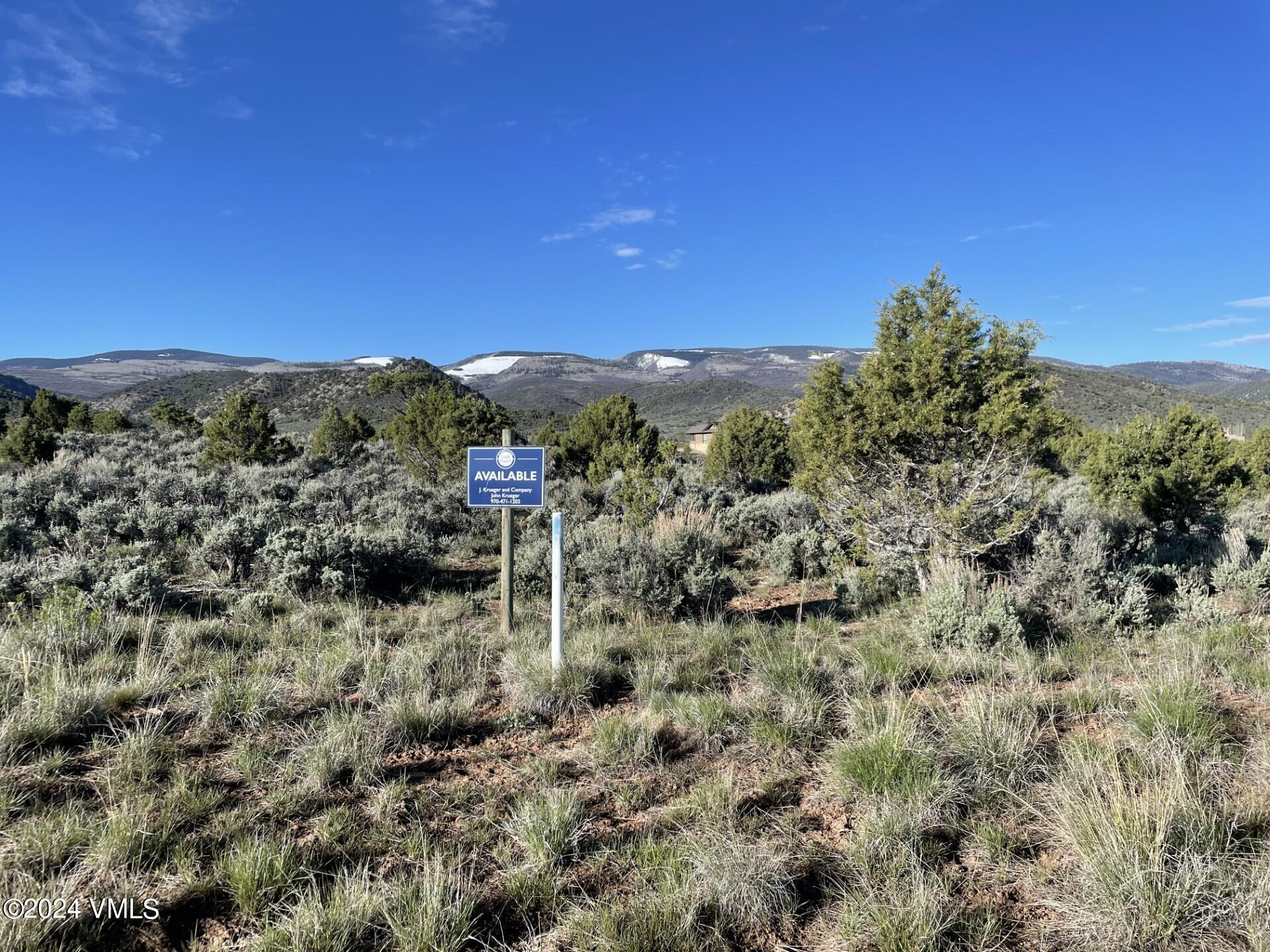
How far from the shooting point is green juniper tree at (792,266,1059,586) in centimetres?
598

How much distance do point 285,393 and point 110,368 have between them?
118 meters

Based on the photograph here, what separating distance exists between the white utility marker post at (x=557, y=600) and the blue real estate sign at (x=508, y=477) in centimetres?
45

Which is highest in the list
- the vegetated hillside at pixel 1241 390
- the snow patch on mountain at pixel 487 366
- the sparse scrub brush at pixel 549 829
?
the snow patch on mountain at pixel 487 366

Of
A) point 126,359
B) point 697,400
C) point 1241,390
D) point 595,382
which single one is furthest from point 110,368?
point 1241,390

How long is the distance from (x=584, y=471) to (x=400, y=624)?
10.2m

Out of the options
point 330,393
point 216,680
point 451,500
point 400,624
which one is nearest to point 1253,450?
point 451,500

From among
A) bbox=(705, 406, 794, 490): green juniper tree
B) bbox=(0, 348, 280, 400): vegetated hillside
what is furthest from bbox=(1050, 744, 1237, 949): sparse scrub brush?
bbox=(0, 348, 280, 400): vegetated hillside

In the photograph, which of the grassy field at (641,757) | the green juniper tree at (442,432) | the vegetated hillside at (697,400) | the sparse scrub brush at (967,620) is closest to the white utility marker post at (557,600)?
the grassy field at (641,757)

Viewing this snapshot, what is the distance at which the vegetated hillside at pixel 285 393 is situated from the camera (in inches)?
2047

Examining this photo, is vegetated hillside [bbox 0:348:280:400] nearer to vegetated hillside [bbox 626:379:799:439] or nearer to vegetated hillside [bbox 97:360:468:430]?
vegetated hillside [bbox 97:360:468:430]

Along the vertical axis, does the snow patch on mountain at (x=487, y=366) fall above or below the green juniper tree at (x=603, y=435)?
above

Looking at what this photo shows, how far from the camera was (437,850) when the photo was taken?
8.07ft

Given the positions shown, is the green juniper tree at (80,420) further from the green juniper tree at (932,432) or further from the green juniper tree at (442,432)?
the green juniper tree at (932,432)

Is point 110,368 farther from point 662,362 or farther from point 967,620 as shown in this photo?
point 967,620
